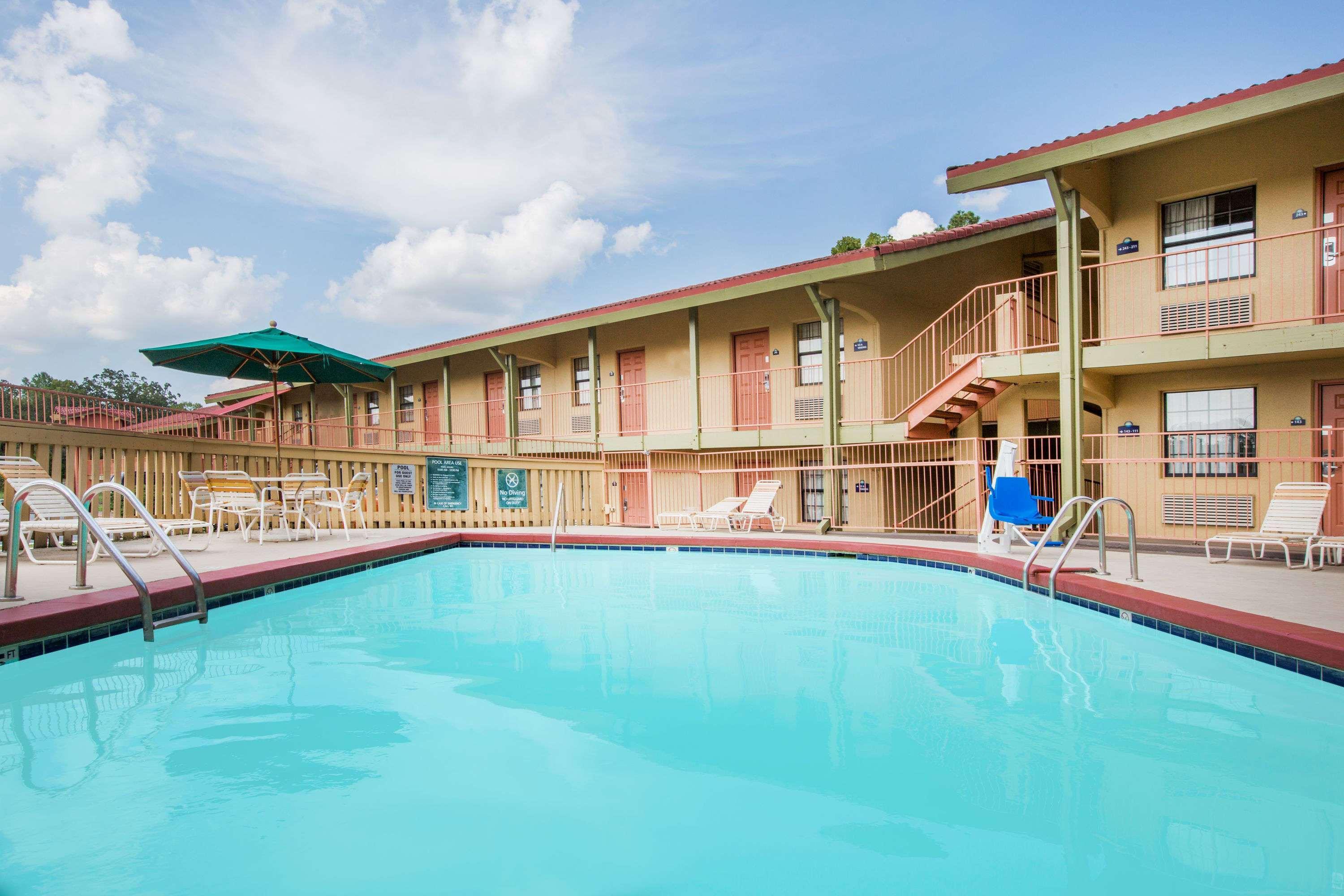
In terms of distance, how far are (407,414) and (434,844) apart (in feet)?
72.8

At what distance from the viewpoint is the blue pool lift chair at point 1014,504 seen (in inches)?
310

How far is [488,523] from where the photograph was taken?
13312mm

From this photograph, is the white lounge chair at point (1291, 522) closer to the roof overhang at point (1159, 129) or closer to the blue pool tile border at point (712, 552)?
the blue pool tile border at point (712, 552)

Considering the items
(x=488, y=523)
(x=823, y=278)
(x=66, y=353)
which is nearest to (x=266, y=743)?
(x=488, y=523)

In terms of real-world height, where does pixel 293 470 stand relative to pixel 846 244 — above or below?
below

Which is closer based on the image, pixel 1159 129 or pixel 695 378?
pixel 1159 129

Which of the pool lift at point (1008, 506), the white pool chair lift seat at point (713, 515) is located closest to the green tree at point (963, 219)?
the white pool chair lift seat at point (713, 515)

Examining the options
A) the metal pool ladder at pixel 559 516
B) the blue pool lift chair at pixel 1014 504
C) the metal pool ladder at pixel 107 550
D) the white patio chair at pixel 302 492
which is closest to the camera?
the metal pool ladder at pixel 107 550

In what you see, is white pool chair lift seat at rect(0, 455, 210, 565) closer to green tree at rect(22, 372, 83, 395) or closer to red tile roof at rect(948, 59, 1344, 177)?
red tile roof at rect(948, 59, 1344, 177)

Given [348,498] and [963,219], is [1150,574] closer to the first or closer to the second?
[348,498]

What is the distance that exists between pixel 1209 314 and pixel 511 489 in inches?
458

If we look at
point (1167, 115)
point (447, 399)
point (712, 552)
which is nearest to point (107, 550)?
point (712, 552)

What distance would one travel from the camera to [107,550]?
194 inches

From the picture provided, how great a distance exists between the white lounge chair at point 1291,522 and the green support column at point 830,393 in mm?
5852
